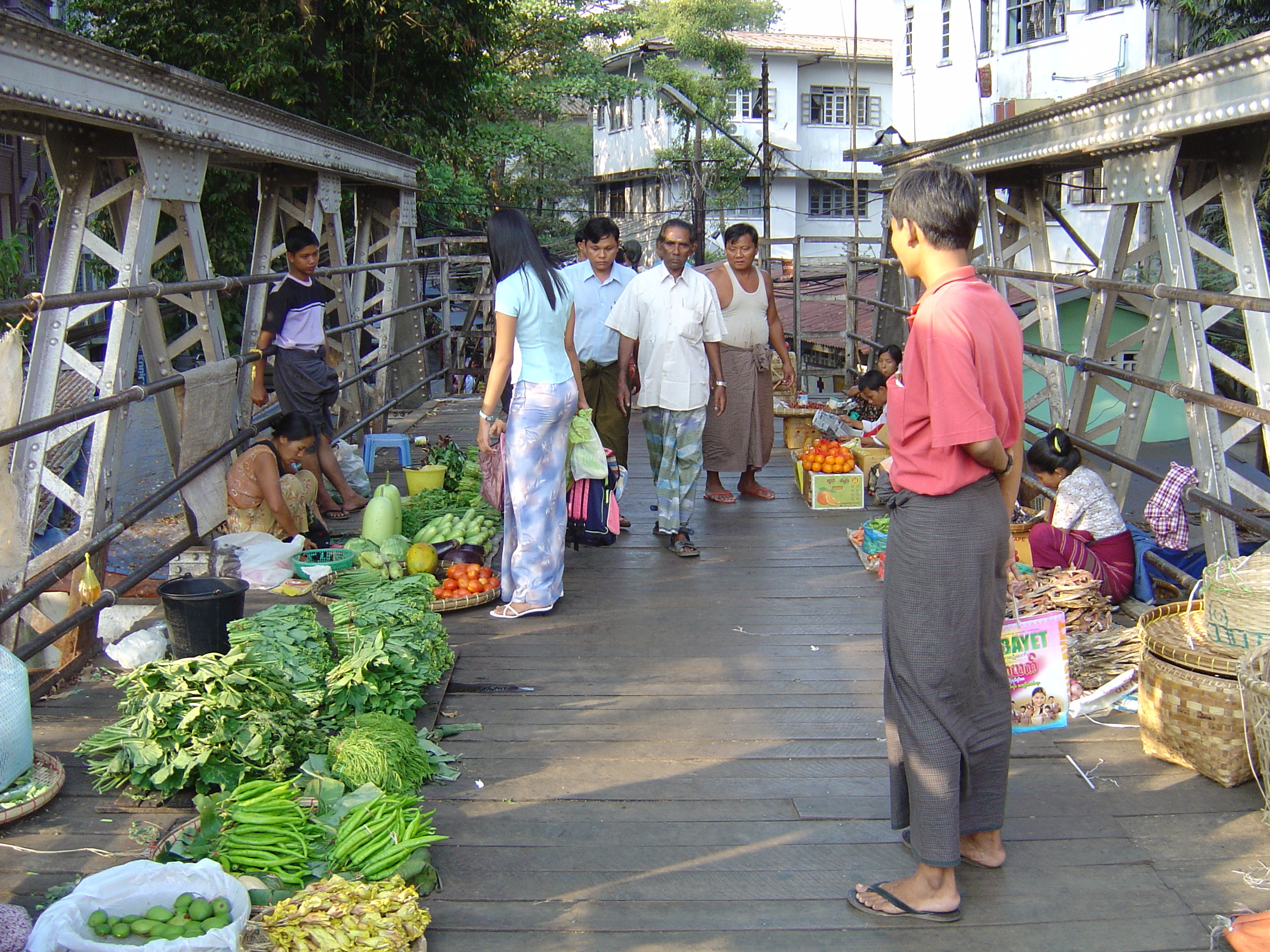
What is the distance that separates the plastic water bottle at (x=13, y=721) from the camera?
3.36m

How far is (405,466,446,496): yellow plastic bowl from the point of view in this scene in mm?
7918

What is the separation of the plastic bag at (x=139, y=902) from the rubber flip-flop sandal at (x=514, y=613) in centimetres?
264

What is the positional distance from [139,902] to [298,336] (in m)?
4.77

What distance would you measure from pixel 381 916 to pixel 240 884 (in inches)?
14.5

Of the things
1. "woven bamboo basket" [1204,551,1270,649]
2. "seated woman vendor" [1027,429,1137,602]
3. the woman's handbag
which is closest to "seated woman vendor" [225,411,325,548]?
the woman's handbag

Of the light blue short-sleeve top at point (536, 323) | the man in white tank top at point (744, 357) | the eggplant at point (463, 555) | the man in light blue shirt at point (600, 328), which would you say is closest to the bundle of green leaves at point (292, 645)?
the light blue short-sleeve top at point (536, 323)

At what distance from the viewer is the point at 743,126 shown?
111 ft

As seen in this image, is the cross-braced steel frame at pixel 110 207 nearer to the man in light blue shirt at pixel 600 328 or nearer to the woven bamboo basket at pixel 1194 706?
the man in light blue shirt at pixel 600 328

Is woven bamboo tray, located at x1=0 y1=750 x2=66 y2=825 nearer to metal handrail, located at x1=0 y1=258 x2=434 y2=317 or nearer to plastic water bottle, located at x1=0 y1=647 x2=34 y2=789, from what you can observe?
plastic water bottle, located at x1=0 y1=647 x2=34 y2=789

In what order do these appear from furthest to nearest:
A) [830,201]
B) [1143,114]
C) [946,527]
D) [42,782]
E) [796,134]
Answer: [830,201]
[796,134]
[1143,114]
[42,782]
[946,527]

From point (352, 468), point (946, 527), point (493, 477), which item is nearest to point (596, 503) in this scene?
point (493, 477)

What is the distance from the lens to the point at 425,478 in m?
7.92

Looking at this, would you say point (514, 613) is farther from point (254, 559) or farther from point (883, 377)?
point (883, 377)

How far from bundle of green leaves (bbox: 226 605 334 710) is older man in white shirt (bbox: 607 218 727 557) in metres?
2.72
